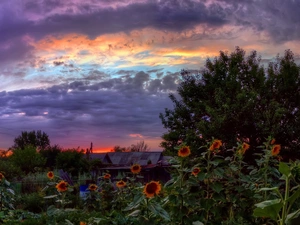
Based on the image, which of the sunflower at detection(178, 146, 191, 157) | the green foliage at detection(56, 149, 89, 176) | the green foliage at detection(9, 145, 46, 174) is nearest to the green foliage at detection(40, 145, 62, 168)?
the green foliage at detection(56, 149, 89, 176)

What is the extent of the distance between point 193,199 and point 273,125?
21.5 m

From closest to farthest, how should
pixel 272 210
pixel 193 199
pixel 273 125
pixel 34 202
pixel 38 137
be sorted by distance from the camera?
1. pixel 272 210
2. pixel 193 199
3. pixel 34 202
4. pixel 273 125
5. pixel 38 137

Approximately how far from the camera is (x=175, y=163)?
10.2ft

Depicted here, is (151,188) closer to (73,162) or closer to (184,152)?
(184,152)

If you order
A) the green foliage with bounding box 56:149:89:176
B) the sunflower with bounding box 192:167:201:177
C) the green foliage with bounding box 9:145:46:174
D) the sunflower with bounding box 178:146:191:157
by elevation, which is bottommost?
the green foliage with bounding box 56:149:89:176

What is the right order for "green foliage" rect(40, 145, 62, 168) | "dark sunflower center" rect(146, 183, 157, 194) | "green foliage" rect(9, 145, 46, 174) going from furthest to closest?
"green foliage" rect(40, 145, 62, 168) → "green foliage" rect(9, 145, 46, 174) → "dark sunflower center" rect(146, 183, 157, 194)

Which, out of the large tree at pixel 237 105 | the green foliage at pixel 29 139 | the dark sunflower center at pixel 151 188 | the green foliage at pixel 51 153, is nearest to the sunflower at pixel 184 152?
the dark sunflower center at pixel 151 188

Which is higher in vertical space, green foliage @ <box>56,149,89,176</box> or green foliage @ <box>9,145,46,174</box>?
green foliage @ <box>9,145,46,174</box>

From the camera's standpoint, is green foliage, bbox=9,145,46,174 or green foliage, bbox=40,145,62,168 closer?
green foliage, bbox=9,145,46,174

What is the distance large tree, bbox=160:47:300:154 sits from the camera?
23.5 m

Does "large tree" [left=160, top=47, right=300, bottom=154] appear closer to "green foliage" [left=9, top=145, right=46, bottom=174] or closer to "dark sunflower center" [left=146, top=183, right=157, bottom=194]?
"green foliage" [left=9, top=145, right=46, bottom=174]

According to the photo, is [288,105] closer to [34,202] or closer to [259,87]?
[259,87]

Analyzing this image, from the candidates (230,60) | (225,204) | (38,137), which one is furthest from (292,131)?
(38,137)

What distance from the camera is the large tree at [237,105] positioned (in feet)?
76.9
